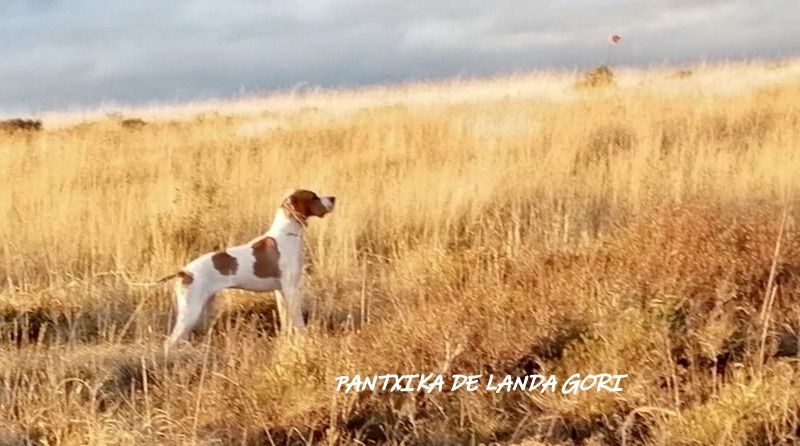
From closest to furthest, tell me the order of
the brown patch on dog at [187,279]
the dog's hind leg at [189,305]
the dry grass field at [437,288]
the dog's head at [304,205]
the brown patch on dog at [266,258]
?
the dry grass field at [437,288]
the dog's hind leg at [189,305]
the brown patch on dog at [187,279]
the brown patch on dog at [266,258]
the dog's head at [304,205]

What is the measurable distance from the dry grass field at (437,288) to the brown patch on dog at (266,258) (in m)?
0.30

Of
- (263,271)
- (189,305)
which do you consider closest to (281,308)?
(263,271)

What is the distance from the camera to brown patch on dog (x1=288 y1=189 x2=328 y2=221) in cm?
614

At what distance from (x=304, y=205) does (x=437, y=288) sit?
2.85ft

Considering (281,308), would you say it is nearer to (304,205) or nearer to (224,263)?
(224,263)

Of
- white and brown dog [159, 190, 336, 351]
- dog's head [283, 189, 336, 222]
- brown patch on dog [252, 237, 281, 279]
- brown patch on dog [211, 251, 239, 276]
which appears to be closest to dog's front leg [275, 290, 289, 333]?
white and brown dog [159, 190, 336, 351]

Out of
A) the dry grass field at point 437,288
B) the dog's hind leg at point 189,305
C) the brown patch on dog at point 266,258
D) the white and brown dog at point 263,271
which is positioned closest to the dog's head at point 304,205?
the white and brown dog at point 263,271

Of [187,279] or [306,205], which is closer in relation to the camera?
[187,279]

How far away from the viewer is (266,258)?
5.96 metres

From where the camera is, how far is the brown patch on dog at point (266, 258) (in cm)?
593

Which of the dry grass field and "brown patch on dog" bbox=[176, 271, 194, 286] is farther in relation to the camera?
"brown patch on dog" bbox=[176, 271, 194, 286]

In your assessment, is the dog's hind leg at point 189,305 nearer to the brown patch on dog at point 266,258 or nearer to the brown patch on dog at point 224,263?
the brown patch on dog at point 224,263

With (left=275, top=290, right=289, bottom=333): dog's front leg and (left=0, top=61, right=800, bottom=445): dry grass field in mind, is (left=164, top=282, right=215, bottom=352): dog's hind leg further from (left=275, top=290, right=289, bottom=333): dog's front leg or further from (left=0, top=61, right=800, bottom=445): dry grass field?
(left=275, top=290, right=289, bottom=333): dog's front leg

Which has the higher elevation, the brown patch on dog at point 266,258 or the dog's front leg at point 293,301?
the brown patch on dog at point 266,258
